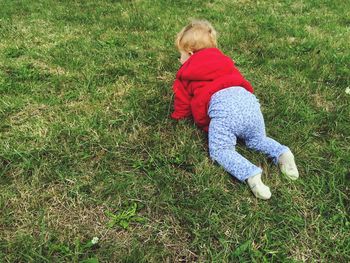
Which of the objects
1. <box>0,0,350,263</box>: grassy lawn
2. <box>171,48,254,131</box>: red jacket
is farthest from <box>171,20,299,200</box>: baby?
<box>0,0,350,263</box>: grassy lawn

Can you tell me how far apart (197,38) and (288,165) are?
1536mm

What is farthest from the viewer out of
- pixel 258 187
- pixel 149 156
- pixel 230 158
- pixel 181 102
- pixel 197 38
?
pixel 197 38

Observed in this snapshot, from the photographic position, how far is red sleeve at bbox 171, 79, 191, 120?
13.2ft

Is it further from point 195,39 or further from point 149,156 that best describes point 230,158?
point 195,39

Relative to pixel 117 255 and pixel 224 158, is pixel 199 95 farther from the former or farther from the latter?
pixel 117 255

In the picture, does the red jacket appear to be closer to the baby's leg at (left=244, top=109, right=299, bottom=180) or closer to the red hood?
the red hood

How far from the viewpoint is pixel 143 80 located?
4934 mm

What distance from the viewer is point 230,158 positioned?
343 centimetres

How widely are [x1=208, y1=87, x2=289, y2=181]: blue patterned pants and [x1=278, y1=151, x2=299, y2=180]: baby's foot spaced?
0.05 meters

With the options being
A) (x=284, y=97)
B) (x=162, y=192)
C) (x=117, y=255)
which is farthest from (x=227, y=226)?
(x=284, y=97)

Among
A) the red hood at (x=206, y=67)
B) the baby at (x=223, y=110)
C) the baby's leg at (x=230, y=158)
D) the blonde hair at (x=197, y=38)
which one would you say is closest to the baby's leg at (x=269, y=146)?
the baby at (x=223, y=110)

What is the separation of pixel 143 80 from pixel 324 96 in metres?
2.03

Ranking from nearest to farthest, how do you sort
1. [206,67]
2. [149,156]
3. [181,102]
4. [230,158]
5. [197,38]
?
[230,158]
[149,156]
[206,67]
[181,102]
[197,38]

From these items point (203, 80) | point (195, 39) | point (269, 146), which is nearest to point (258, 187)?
point (269, 146)
